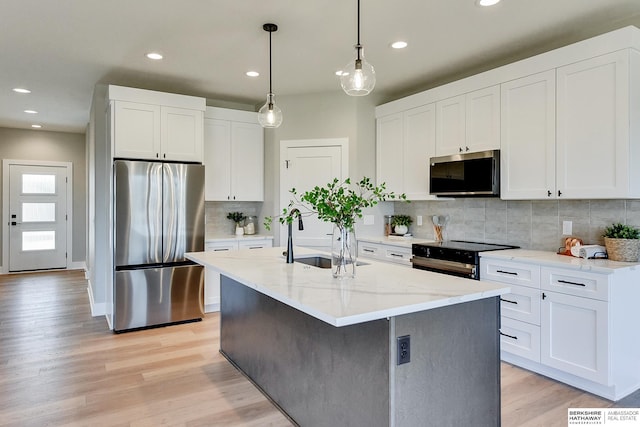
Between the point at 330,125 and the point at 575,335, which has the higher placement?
the point at 330,125

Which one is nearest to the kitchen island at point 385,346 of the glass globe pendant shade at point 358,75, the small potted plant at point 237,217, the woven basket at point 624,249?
the glass globe pendant shade at point 358,75

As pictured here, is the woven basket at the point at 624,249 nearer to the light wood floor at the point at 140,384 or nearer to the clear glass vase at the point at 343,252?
the light wood floor at the point at 140,384

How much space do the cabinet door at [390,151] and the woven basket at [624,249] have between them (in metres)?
2.07

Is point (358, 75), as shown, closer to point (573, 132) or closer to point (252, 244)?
point (573, 132)

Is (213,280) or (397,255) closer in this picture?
(397,255)

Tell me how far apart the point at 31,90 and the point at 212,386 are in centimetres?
422

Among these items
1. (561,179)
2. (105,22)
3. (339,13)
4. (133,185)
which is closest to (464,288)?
(561,179)

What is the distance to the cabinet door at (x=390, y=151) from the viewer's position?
4492mm

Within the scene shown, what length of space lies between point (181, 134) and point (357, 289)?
3.26 metres

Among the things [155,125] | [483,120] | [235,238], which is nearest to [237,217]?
[235,238]

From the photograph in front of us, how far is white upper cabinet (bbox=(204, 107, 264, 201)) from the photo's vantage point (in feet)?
16.1

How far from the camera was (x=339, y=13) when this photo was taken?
9.39 ft

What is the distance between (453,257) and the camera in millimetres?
3496

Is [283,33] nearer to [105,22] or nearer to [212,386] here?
[105,22]
